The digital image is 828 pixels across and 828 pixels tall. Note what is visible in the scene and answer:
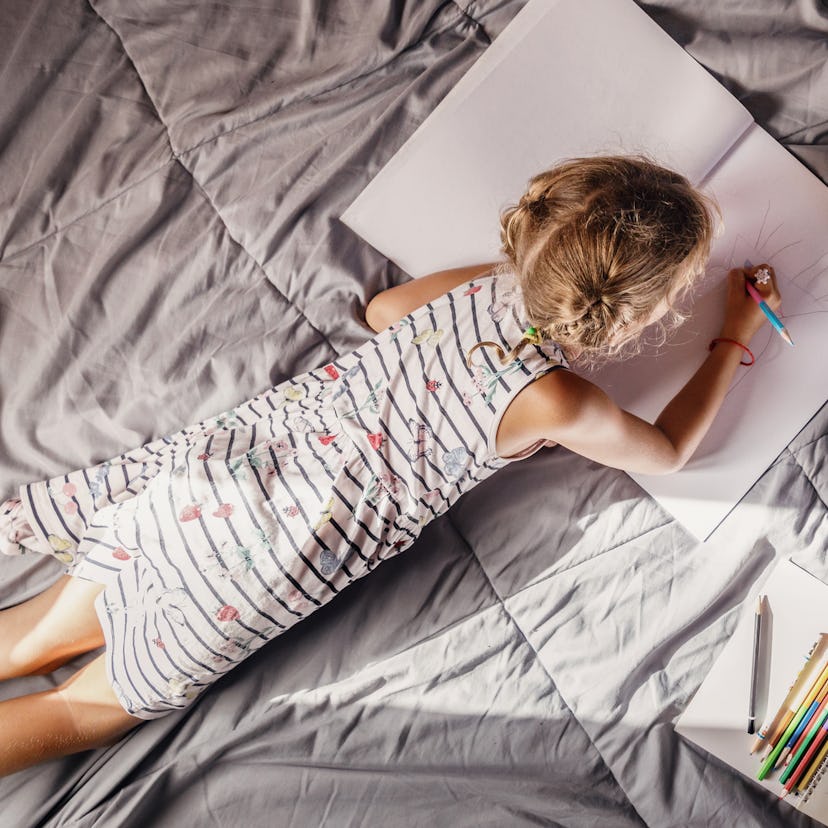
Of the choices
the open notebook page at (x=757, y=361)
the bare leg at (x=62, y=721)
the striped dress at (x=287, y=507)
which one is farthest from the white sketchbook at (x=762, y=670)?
the bare leg at (x=62, y=721)

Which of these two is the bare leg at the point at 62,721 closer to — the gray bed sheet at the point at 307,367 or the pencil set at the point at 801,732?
the gray bed sheet at the point at 307,367

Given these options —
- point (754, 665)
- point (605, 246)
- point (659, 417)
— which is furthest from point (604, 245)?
point (754, 665)

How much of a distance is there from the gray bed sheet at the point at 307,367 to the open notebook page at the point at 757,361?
0.11 ft

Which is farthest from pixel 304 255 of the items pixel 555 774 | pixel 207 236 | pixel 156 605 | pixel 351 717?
pixel 555 774

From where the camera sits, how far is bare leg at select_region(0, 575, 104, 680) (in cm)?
96

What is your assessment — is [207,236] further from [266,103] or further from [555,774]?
[555,774]

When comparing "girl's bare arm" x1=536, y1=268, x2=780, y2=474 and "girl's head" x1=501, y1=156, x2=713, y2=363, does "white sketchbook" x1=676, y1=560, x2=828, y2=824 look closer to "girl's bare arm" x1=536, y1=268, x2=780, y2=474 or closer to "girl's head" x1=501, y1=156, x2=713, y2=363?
"girl's bare arm" x1=536, y1=268, x2=780, y2=474

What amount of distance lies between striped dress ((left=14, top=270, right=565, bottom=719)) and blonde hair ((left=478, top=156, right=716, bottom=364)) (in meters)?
0.09

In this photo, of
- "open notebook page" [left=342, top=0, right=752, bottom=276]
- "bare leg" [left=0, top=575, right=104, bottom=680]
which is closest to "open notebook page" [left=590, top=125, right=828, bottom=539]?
"open notebook page" [left=342, top=0, right=752, bottom=276]

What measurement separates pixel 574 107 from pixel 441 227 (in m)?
0.25

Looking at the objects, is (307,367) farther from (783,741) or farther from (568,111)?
(783,741)

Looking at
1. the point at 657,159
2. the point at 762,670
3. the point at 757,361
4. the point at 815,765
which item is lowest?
the point at 815,765

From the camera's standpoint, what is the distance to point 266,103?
112 cm

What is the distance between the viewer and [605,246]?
0.74 m
